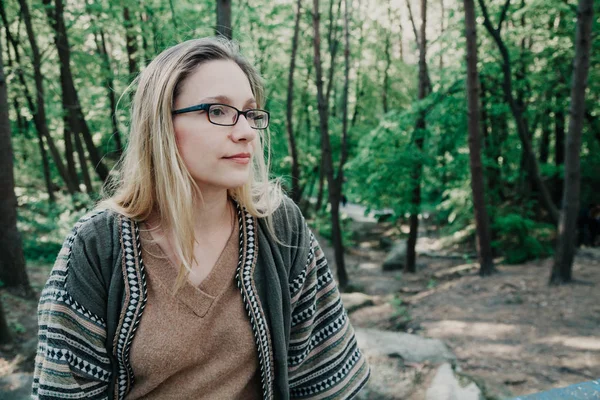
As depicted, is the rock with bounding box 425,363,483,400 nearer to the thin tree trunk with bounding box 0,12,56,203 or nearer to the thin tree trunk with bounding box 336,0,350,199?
the thin tree trunk with bounding box 336,0,350,199

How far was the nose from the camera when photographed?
138 centimetres

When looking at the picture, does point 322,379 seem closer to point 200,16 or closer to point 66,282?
point 66,282

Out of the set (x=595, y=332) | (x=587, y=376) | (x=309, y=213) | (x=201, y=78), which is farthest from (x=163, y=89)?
(x=309, y=213)

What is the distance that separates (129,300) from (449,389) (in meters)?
2.87

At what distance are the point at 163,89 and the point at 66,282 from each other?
638 millimetres

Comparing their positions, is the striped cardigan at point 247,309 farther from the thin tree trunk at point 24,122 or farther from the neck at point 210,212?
the thin tree trunk at point 24,122

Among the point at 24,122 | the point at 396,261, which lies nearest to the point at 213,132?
the point at 396,261

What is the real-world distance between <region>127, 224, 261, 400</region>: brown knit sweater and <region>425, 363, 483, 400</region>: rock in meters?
2.37

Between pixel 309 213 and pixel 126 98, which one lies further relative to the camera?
pixel 309 213

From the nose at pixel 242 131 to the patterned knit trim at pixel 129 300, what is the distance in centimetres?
43

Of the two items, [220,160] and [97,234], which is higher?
[220,160]

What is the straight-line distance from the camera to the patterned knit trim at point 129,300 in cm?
129

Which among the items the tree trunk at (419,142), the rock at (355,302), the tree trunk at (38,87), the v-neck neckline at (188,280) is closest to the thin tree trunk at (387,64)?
the tree trunk at (419,142)

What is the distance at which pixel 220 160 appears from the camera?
1379 millimetres
